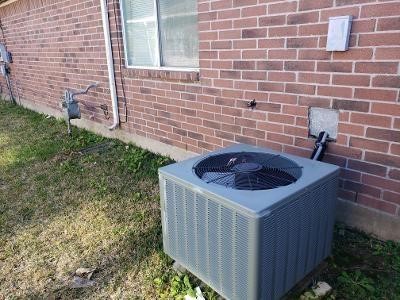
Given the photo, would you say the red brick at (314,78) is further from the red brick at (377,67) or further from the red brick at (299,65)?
the red brick at (377,67)

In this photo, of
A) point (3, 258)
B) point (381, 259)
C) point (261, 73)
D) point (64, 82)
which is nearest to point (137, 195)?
point (3, 258)

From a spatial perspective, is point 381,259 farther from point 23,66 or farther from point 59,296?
point 23,66

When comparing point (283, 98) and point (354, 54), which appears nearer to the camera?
point (354, 54)

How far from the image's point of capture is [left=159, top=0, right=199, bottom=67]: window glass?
3.46 metres

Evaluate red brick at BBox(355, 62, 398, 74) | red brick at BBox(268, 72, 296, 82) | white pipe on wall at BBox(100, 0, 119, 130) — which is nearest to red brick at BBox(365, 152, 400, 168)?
red brick at BBox(355, 62, 398, 74)

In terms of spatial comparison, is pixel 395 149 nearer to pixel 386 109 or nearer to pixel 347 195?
pixel 386 109

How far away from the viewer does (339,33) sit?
2.20 metres

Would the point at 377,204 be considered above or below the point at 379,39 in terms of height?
below

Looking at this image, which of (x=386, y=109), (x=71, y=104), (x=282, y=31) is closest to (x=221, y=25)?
(x=282, y=31)

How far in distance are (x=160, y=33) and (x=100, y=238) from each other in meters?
2.40

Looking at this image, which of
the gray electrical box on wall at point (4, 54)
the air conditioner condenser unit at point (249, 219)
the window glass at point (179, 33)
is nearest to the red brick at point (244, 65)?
the window glass at point (179, 33)

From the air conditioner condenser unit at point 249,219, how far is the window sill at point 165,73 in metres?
1.49

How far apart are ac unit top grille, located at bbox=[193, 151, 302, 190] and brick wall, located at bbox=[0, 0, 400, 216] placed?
0.61 metres

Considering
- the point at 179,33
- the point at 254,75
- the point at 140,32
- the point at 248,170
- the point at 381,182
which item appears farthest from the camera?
the point at 140,32
